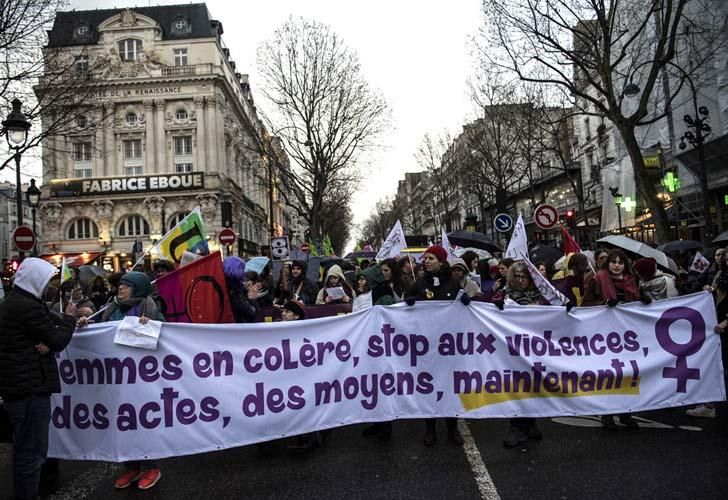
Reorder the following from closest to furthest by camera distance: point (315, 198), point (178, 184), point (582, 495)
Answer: point (582, 495), point (315, 198), point (178, 184)

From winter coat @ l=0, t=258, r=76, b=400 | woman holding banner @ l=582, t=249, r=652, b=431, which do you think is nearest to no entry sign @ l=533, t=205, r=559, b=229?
woman holding banner @ l=582, t=249, r=652, b=431

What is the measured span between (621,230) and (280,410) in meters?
27.7

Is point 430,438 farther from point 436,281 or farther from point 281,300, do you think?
point 281,300

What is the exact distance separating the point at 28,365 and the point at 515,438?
4038mm

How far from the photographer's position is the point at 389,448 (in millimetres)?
5281

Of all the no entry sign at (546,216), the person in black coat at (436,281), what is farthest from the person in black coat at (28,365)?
the no entry sign at (546,216)

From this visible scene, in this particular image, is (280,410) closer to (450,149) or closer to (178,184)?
(450,149)

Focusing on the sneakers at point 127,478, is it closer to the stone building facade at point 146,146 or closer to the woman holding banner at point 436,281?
the woman holding banner at point 436,281

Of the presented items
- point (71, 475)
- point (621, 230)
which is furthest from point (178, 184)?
point (71, 475)

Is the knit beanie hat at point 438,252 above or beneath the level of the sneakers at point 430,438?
above

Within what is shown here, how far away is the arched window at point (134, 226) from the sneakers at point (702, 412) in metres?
47.8

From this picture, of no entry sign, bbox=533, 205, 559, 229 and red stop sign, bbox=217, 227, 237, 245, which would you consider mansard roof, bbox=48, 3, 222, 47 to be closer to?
red stop sign, bbox=217, 227, 237, 245

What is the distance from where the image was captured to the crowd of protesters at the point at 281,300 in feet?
12.9

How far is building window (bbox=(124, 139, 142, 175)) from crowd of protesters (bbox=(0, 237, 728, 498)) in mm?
42766
